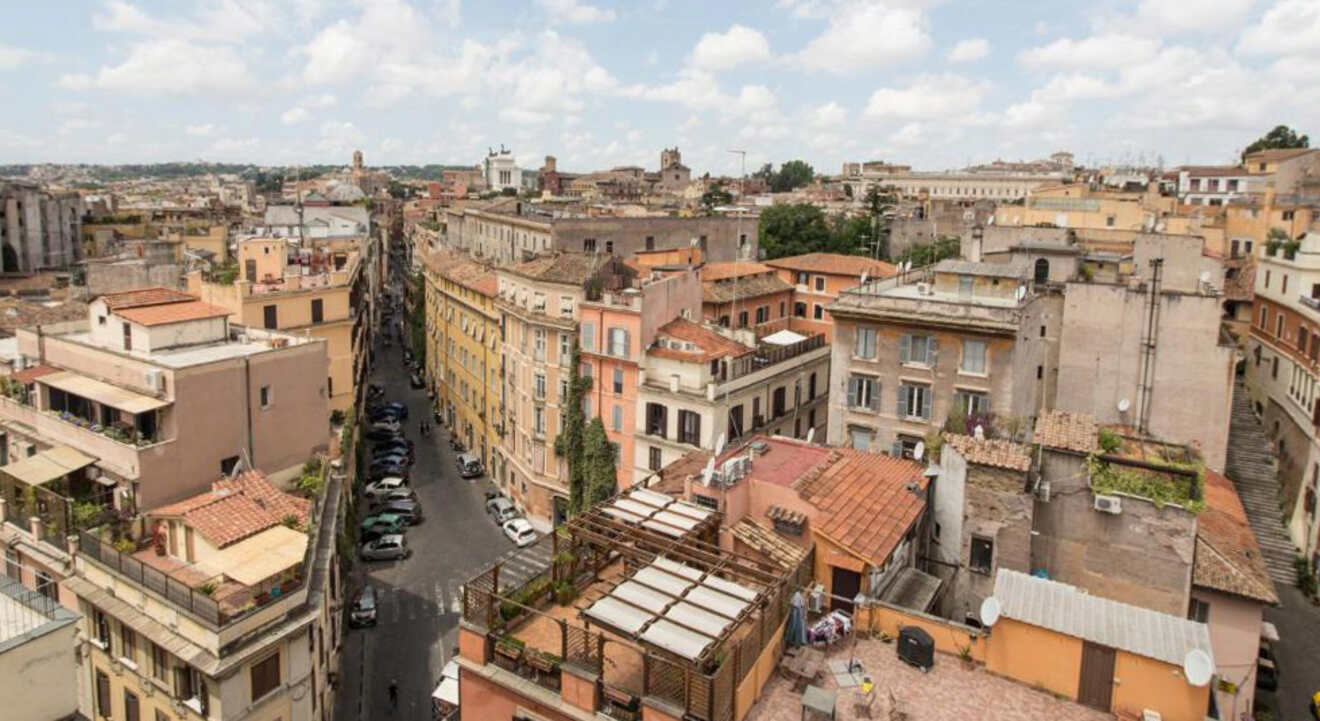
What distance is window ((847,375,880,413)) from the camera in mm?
35250

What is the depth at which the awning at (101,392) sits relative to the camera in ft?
93.9

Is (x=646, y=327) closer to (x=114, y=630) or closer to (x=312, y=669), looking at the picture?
(x=312, y=669)

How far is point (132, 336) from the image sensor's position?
32.0 m

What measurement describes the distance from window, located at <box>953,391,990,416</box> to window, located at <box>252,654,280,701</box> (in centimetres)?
2371

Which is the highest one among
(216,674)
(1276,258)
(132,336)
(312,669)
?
(1276,258)

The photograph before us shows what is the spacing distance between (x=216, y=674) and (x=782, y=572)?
47.2 feet

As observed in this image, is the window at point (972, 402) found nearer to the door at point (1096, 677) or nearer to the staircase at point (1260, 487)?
the staircase at point (1260, 487)

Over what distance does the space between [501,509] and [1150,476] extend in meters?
33.5

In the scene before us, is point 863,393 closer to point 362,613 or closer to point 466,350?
point 362,613

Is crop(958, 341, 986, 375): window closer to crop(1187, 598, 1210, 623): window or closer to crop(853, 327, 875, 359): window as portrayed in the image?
crop(853, 327, 875, 359): window

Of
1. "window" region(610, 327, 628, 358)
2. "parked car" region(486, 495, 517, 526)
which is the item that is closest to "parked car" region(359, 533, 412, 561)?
"parked car" region(486, 495, 517, 526)

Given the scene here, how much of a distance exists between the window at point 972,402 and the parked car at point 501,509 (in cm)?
2421

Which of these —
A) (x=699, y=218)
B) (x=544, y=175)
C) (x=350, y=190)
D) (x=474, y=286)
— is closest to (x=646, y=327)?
(x=474, y=286)

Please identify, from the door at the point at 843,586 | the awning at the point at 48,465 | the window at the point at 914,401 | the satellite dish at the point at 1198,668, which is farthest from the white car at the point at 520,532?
the satellite dish at the point at 1198,668
